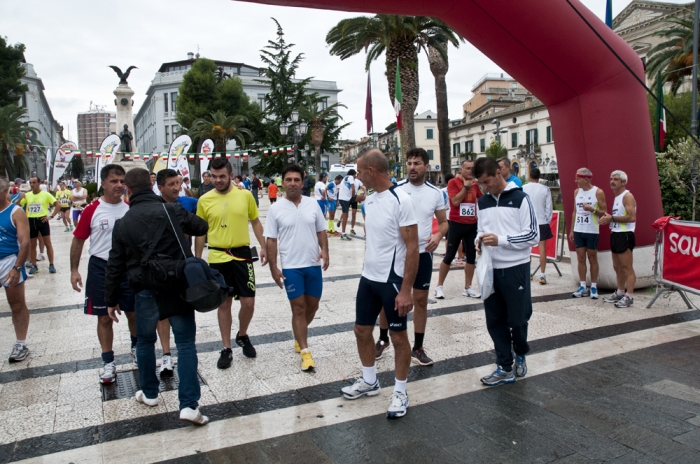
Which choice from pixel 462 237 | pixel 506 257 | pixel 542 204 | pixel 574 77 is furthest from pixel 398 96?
pixel 506 257

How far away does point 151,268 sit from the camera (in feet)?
11.8

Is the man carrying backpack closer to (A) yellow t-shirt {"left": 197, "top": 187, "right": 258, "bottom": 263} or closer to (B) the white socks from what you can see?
(A) yellow t-shirt {"left": 197, "top": 187, "right": 258, "bottom": 263}

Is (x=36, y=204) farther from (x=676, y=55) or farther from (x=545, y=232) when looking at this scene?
(x=676, y=55)

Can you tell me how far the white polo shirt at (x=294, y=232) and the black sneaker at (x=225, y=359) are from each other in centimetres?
98

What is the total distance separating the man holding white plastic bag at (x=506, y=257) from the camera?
168 inches

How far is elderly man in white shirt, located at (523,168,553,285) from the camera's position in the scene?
814 centimetres

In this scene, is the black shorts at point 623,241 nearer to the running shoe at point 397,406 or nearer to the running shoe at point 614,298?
the running shoe at point 614,298

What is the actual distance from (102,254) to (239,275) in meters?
1.19

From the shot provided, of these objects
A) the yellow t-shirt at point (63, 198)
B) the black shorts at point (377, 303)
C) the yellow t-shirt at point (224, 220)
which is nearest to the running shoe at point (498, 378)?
the black shorts at point (377, 303)

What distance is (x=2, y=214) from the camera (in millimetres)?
5066

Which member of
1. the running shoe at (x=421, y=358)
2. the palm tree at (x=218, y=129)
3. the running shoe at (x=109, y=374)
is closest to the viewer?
the running shoe at (x=109, y=374)

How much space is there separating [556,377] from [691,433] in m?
1.16

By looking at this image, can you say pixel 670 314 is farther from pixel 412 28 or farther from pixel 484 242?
pixel 412 28

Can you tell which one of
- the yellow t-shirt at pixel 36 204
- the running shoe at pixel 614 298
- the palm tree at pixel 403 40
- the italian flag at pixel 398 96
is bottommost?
→ the running shoe at pixel 614 298
